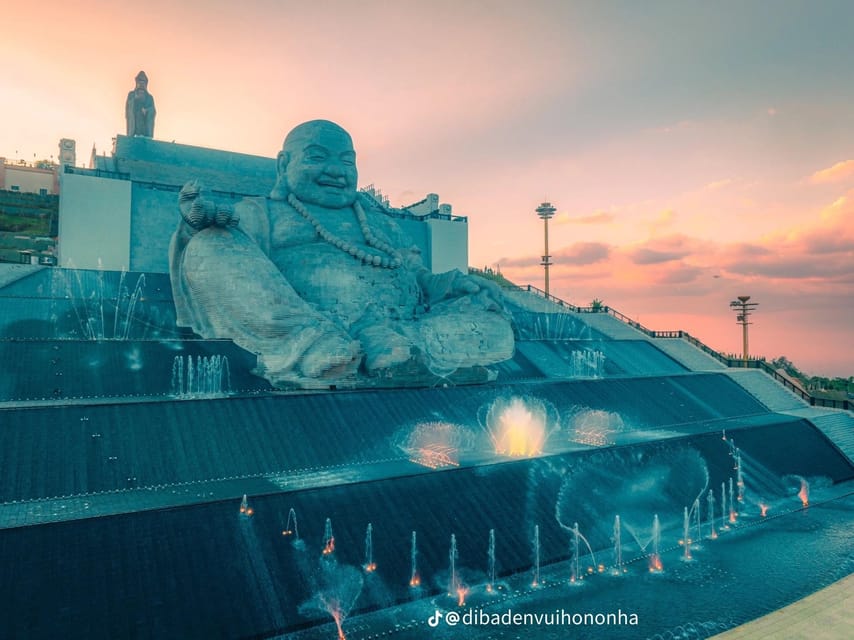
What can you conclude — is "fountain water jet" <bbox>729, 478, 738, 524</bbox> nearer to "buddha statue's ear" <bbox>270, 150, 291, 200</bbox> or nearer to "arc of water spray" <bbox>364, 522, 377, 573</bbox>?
"arc of water spray" <bbox>364, 522, 377, 573</bbox>

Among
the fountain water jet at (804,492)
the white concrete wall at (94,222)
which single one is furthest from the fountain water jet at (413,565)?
the white concrete wall at (94,222)

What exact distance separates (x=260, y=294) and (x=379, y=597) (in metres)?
6.74

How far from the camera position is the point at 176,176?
22.9 m

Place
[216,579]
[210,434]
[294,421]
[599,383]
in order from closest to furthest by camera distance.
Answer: [216,579] → [210,434] → [294,421] → [599,383]

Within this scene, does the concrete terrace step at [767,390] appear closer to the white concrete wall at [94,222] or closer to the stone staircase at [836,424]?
the stone staircase at [836,424]

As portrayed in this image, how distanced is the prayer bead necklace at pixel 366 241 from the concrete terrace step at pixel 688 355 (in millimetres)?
12693

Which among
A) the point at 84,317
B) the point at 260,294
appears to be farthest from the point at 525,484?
the point at 84,317

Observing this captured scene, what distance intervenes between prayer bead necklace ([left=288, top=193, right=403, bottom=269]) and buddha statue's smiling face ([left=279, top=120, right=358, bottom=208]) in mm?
391

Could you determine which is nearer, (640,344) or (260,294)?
(260,294)

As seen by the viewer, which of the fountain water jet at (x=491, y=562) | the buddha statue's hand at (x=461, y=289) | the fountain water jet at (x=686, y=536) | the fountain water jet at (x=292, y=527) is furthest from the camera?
the buddha statue's hand at (x=461, y=289)

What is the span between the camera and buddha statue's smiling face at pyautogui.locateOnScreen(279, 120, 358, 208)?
1416 centimetres

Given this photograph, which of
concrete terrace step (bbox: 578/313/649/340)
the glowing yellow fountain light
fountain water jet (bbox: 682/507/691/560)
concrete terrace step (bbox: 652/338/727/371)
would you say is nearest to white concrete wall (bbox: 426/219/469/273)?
concrete terrace step (bbox: 578/313/649/340)

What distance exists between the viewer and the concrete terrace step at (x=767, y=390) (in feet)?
59.3

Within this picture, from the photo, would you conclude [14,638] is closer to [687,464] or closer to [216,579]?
[216,579]
